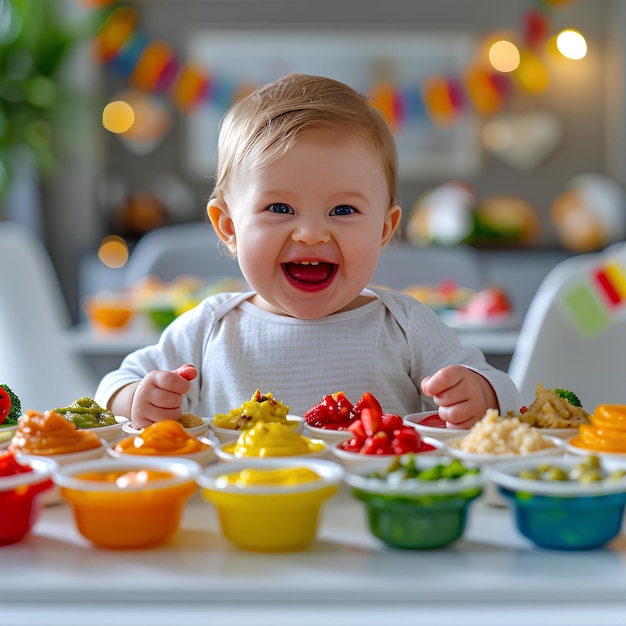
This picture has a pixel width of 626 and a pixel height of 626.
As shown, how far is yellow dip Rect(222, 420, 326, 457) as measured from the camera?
0.87 meters

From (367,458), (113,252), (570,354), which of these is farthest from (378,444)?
(113,252)

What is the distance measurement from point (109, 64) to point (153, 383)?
4612 mm

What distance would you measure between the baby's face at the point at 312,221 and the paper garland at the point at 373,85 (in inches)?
157

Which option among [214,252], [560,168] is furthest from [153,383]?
[560,168]

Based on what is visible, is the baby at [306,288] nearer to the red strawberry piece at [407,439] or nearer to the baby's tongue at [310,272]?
the baby's tongue at [310,272]

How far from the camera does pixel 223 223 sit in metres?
1.43

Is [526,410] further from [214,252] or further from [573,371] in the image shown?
[214,252]

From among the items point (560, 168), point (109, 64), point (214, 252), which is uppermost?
point (109, 64)

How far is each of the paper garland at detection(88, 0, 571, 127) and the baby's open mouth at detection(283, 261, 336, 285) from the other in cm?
400

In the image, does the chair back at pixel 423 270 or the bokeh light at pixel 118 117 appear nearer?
the chair back at pixel 423 270

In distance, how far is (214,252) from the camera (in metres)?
3.60

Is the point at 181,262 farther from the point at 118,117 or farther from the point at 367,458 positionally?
the point at 367,458

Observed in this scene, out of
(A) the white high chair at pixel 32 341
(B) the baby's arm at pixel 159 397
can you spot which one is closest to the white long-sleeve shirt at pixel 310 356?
(B) the baby's arm at pixel 159 397

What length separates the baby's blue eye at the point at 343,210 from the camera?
1281 millimetres
